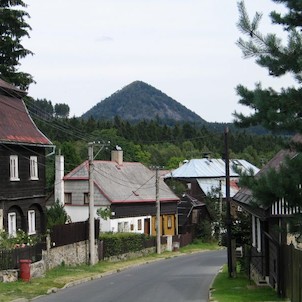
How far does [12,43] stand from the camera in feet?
152

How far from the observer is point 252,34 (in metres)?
12.0

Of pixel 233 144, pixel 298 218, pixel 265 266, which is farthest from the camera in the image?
pixel 233 144

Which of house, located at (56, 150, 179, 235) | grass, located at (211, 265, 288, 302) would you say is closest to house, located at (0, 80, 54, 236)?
grass, located at (211, 265, 288, 302)

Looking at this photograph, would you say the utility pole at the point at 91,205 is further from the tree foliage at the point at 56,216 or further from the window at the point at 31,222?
the tree foliage at the point at 56,216

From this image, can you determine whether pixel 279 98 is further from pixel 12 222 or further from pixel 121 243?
pixel 121 243

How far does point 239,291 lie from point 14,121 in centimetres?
1687

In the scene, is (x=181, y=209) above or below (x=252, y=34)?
below

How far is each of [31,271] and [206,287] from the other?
7419mm

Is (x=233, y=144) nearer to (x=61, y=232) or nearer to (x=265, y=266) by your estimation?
(x=61, y=232)

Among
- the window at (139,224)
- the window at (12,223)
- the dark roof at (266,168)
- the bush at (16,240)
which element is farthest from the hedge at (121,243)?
the dark roof at (266,168)

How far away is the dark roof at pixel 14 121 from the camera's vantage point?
35.1m

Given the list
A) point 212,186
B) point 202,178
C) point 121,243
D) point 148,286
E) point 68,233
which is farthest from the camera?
point 202,178

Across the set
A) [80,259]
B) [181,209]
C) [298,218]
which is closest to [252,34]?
[298,218]

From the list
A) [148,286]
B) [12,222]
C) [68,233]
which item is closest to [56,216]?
[68,233]
